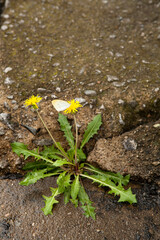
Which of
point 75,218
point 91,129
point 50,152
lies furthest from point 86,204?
point 91,129

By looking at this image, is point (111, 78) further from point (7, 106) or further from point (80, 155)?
point (7, 106)

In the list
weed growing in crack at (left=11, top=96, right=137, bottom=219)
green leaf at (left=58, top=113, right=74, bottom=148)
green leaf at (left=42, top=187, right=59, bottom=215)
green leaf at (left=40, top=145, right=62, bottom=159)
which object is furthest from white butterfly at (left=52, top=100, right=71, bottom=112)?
green leaf at (left=42, top=187, right=59, bottom=215)

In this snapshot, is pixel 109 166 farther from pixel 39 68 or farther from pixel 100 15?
pixel 100 15

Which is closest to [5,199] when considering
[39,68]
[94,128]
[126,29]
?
[94,128]

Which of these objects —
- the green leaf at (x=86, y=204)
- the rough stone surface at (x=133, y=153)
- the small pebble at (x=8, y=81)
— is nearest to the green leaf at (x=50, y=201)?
the green leaf at (x=86, y=204)

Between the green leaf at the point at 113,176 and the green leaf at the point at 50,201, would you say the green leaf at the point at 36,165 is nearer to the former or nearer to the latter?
the green leaf at the point at 50,201
